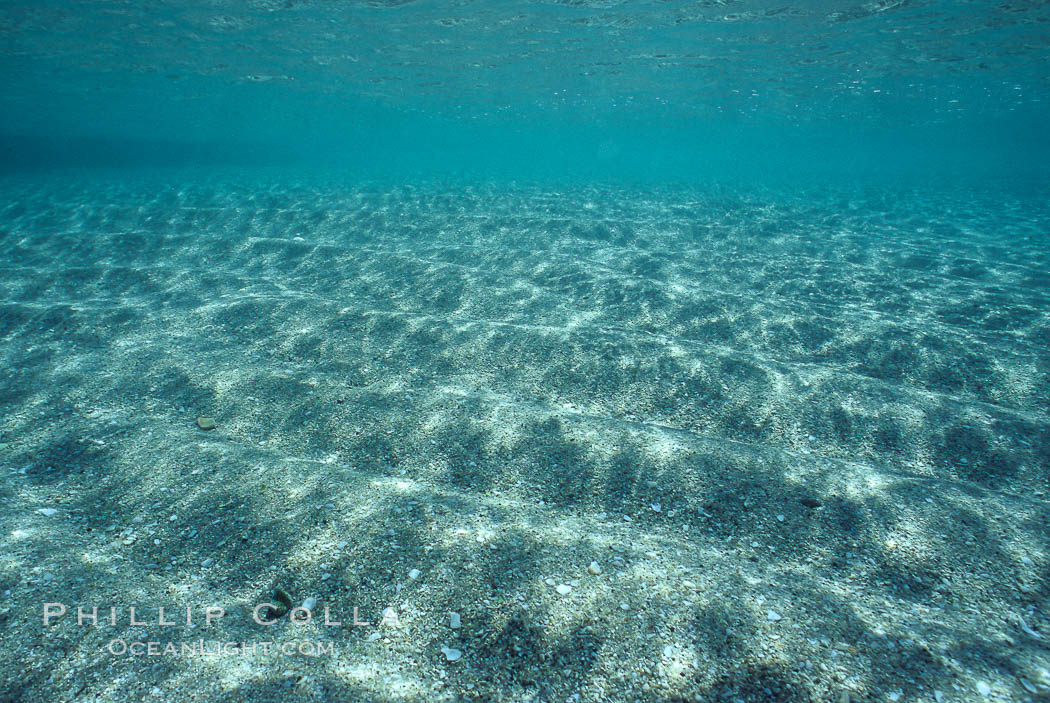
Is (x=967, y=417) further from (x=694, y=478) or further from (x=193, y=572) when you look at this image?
(x=193, y=572)

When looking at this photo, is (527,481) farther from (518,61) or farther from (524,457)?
(518,61)

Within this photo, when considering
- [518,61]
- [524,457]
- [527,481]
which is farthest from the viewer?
[518,61]

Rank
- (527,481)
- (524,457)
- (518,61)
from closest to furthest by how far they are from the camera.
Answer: (527,481)
(524,457)
(518,61)

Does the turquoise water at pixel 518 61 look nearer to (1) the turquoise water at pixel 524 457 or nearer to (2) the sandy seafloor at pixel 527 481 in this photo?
(1) the turquoise water at pixel 524 457

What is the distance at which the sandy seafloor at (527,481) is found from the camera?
2.46 metres

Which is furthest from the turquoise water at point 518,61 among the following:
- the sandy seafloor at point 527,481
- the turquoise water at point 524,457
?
the sandy seafloor at point 527,481

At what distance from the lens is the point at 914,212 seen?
18.7m

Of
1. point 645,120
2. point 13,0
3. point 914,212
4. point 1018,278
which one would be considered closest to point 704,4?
point 914,212

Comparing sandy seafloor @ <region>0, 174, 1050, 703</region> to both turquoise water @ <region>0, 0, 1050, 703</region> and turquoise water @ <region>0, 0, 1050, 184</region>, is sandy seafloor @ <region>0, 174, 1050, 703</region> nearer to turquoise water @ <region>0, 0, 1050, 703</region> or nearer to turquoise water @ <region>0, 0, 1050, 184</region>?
turquoise water @ <region>0, 0, 1050, 703</region>

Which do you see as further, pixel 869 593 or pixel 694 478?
pixel 694 478

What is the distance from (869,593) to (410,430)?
3.86 meters

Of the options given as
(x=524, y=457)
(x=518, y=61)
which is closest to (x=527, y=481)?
(x=524, y=457)

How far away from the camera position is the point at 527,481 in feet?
13.4

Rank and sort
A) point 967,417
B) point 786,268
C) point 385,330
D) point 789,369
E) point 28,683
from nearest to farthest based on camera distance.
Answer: point 28,683, point 967,417, point 789,369, point 385,330, point 786,268
